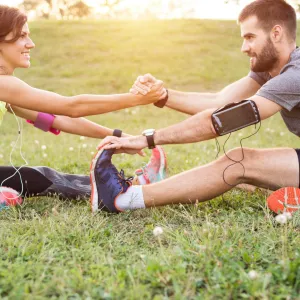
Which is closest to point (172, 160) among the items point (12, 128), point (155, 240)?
point (155, 240)

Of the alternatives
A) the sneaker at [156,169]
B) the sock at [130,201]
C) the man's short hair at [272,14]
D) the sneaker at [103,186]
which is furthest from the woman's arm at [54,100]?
the man's short hair at [272,14]

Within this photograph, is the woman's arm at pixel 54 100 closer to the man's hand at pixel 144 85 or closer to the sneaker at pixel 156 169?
the man's hand at pixel 144 85

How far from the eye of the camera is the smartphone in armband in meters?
3.89

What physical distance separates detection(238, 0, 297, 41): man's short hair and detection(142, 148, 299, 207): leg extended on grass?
1226 mm

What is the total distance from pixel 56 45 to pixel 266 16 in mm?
18053

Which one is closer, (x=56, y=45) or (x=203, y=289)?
(x=203, y=289)

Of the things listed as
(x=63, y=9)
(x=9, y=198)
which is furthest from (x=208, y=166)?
(x=63, y=9)

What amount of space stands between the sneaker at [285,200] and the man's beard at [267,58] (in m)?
1.34

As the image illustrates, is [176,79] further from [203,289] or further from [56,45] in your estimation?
[203,289]

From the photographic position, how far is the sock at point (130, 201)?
4055 mm

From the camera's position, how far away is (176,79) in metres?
17.1

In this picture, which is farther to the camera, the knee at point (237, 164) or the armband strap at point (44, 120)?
the armband strap at point (44, 120)

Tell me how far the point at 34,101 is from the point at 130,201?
3.93 feet

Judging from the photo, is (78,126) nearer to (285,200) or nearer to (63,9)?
(285,200)
